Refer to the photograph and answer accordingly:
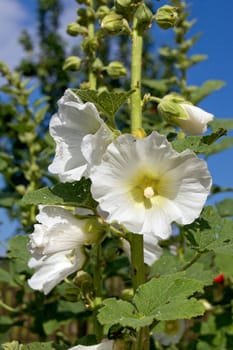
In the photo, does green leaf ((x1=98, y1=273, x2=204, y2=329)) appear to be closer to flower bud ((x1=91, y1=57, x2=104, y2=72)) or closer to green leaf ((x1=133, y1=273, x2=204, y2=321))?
green leaf ((x1=133, y1=273, x2=204, y2=321))

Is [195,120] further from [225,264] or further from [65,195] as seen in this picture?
[225,264]

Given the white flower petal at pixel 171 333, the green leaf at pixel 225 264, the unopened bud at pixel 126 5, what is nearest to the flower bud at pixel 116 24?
the unopened bud at pixel 126 5

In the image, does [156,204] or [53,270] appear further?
[53,270]

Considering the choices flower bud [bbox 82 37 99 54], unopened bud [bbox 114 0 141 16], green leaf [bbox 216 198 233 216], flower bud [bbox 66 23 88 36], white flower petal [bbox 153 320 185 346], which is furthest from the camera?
green leaf [bbox 216 198 233 216]

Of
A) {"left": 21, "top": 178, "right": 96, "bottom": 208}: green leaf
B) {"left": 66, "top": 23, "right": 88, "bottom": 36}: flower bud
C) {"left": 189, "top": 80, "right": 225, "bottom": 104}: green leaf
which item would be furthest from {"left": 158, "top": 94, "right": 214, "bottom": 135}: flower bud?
{"left": 189, "top": 80, "right": 225, "bottom": 104}: green leaf

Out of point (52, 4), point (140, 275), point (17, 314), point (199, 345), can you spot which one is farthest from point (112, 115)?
point (52, 4)

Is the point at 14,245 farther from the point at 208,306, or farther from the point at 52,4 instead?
the point at 52,4
